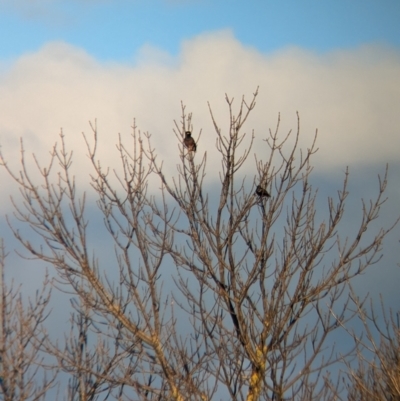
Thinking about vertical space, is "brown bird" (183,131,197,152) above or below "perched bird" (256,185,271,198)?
above

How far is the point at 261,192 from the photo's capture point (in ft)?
26.9

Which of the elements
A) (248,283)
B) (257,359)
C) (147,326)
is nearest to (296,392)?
(257,359)

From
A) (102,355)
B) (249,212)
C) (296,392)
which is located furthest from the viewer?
(102,355)

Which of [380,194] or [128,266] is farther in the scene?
[380,194]

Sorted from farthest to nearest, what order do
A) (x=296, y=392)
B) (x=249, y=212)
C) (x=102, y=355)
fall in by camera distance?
(x=102, y=355) → (x=249, y=212) → (x=296, y=392)

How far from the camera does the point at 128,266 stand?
7.76 meters

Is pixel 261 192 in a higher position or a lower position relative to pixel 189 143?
lower

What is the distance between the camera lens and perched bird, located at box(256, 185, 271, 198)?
8156mm

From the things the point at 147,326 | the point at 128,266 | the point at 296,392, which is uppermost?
the point at 128,266

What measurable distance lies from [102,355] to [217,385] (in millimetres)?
1915

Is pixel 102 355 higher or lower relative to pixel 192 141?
lower

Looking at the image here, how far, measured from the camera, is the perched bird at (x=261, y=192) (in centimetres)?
816

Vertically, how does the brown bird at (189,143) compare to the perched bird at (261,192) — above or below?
above

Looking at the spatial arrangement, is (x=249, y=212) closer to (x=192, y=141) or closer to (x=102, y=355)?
(x=192, y=141)
